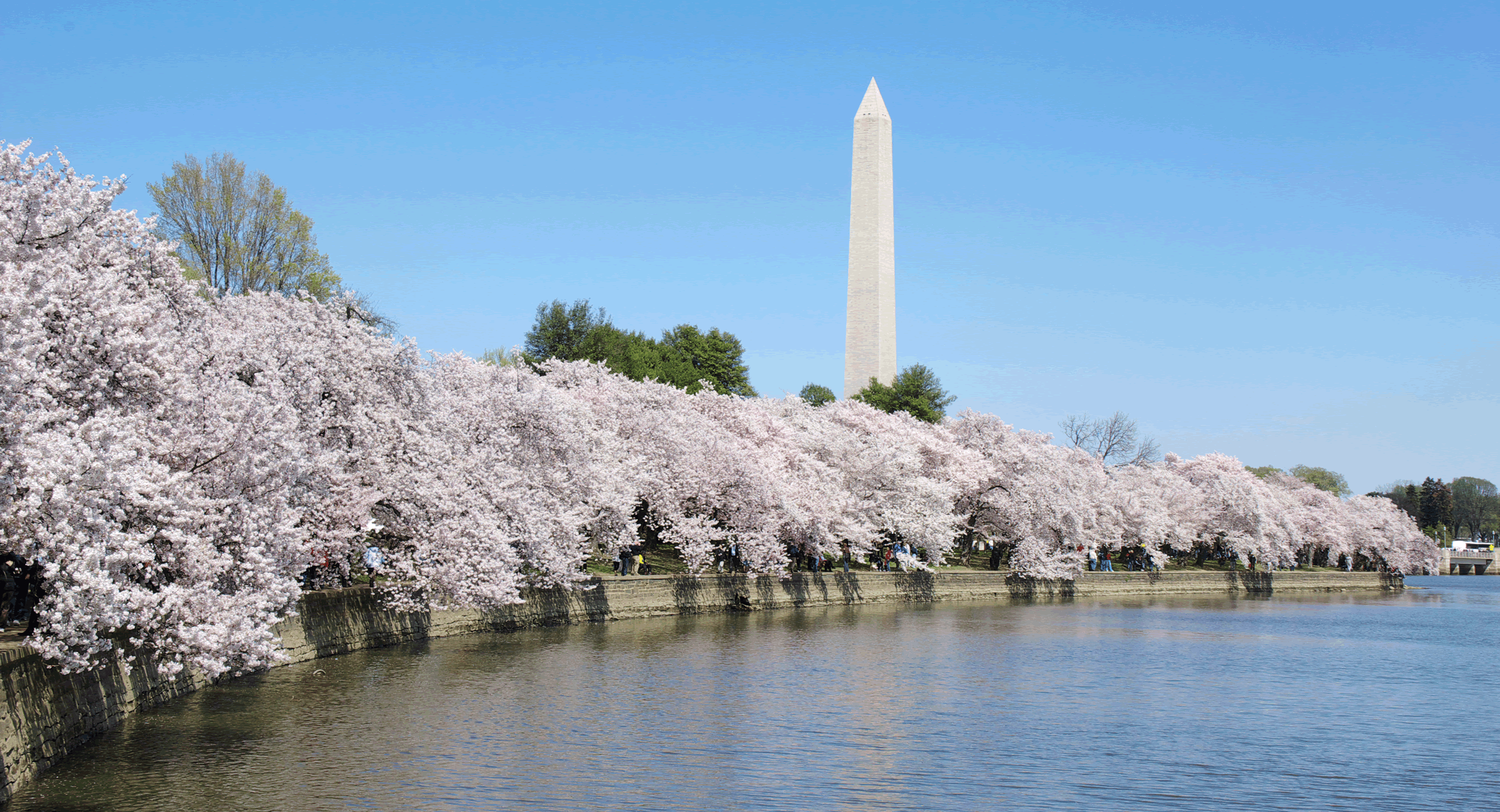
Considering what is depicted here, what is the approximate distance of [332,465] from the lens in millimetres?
26984

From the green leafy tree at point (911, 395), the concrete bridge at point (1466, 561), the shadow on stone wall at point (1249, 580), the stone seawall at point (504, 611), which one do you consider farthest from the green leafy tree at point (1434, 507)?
the green leafy tree at point (911, 395)

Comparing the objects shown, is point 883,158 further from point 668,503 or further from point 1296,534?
point 1296,534

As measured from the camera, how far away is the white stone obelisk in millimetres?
76562

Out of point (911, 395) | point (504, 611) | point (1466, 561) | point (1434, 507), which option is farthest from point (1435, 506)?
point (504, 611)

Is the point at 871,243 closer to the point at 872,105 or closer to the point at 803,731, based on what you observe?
the point at 872,105

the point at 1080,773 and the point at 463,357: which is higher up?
the point at 463,357

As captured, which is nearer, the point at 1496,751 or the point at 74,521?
the point at 74,521

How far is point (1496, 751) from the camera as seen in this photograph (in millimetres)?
23641

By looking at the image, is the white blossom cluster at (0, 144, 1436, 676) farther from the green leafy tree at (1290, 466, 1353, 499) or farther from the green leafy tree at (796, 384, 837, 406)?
the green leafy tree at (1290, 466, 1353, 499)

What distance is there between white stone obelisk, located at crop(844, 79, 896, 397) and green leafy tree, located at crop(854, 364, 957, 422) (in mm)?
1216

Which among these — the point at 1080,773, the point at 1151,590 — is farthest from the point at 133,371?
the point at 1151,590

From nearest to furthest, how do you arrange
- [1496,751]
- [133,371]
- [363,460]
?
[133,371], [1496,751], [363,460]

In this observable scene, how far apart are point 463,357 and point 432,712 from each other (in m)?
22.1

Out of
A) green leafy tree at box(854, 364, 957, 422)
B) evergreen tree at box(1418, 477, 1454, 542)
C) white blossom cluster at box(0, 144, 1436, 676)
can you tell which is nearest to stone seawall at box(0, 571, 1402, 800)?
white blossom cluster at box(0, 144, 1436, 676)
